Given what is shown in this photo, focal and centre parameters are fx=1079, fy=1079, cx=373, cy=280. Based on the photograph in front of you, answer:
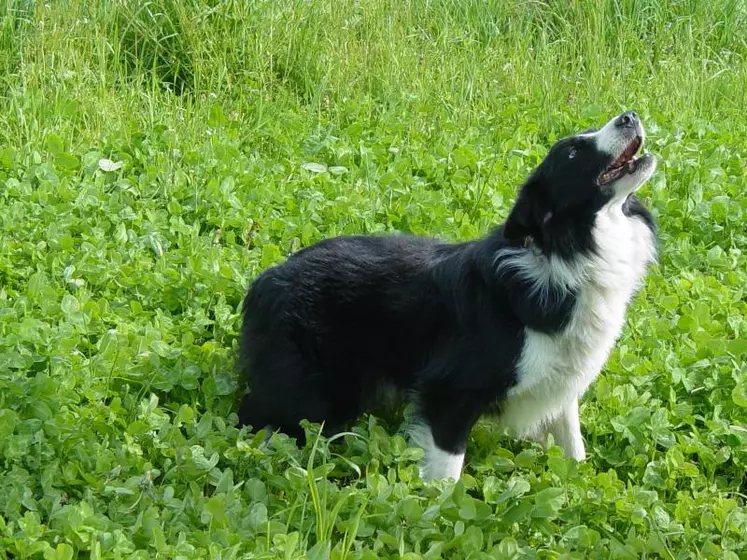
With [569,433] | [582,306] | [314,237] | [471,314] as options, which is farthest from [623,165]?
[314,237]

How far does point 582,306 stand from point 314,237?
1.82 meters

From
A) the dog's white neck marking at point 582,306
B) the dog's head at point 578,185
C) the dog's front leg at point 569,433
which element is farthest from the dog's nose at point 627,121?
the dog's front leg at point 569,433

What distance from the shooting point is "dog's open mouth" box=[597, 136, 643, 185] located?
3.58 m

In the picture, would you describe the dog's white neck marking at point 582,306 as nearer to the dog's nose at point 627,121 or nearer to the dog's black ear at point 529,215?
the dog's black ear at point 529,215

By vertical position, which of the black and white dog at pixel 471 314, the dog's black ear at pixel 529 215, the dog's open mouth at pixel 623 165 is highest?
the dog's open mouth at pixel 623 165

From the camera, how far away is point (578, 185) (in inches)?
142

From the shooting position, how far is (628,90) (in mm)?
7012

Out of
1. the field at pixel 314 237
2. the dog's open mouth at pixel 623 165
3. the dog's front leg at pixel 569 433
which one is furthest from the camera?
the dog's front leg at pixel 569 433

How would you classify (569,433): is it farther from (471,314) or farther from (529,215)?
(529,215)

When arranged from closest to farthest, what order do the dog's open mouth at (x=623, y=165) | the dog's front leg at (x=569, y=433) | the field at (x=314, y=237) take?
the field at (x=314, y=237)
the dog's open mouth at (x=623, y=165)
the dog's front leg at (x=569, y=433)

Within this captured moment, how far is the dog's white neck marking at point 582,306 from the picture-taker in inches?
142

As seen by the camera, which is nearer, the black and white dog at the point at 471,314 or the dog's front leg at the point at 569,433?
the black and white dog at the point at 471,314

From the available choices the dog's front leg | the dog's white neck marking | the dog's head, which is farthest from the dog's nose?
the dog's front leg

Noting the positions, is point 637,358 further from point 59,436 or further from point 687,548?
point 59,436
